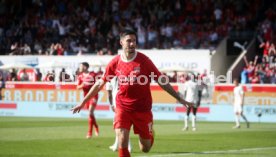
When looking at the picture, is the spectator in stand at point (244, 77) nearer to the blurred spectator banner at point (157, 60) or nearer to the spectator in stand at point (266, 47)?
the spectator in stand at point (266, 47)

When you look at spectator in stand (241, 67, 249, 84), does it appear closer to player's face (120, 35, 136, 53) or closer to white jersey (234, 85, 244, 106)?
white jersey (234, 85, 244, 106)

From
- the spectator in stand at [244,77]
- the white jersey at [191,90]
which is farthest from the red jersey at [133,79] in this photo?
the spectator in stand at [244,77]

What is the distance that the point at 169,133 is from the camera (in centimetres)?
2703

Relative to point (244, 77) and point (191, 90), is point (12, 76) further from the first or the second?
point (191, 90)

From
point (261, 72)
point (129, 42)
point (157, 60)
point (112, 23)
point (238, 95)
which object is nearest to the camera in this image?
point (129, 42)

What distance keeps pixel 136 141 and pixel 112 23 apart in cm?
2482

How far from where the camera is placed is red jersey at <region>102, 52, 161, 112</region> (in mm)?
13344

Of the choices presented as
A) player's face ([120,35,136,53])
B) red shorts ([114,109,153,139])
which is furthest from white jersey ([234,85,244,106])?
player's face ([120,35,136,53])

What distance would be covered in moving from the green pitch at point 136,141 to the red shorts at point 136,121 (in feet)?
15.3

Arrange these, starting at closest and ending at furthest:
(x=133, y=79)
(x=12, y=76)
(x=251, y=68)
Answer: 1. (x=133, y=79)
2. (x=251, y=68)
3. (x=12, y=76)

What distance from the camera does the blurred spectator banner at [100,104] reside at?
1396 inches

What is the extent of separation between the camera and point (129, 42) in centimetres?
1309

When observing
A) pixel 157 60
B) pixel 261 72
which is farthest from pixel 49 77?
pixel 261 72

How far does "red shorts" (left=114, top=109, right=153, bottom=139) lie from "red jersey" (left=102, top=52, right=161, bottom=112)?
9 cm
